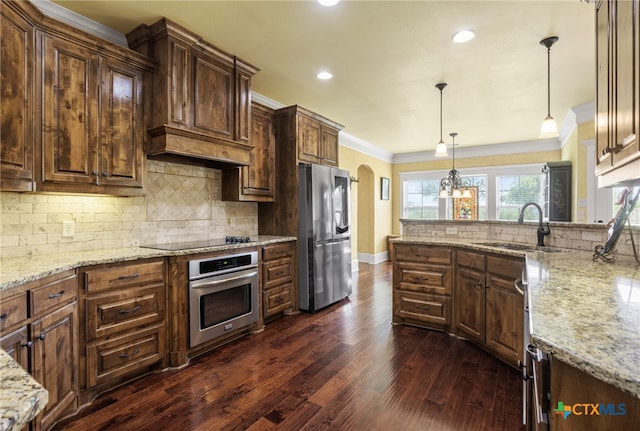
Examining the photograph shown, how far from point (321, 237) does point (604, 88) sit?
2892 millimetres

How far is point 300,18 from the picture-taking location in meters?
2.34

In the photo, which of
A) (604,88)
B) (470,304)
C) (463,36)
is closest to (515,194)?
(470,304)

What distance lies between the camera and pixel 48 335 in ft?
5.47

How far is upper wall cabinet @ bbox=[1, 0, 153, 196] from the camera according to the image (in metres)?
1.81

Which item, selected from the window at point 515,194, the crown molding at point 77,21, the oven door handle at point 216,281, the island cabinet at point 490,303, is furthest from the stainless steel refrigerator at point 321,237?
the window at point 515,194

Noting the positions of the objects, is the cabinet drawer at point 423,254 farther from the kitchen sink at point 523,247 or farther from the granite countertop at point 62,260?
the granite countertop at point 62,260

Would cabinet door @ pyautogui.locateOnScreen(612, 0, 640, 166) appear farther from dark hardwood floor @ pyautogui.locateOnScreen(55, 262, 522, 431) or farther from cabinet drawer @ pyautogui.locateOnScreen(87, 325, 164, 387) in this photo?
cabinet drawer @ pyautogui.locateOnScreen(87, 325, 164, 387)

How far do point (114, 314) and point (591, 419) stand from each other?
247 centimetres

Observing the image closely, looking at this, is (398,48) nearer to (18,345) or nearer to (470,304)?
(470,304)

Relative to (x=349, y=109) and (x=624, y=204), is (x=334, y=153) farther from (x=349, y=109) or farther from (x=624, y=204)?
(x=624, y=204)

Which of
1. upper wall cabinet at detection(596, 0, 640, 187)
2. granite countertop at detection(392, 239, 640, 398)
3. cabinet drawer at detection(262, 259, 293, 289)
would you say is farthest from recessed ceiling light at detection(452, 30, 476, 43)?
cabinet drawer at detection(262, 259, 293, 289)

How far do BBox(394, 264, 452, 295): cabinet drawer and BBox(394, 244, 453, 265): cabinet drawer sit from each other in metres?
0.06

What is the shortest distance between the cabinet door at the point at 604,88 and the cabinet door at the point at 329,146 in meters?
3.02

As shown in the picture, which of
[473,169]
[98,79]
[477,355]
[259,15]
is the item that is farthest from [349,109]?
[473,169]
